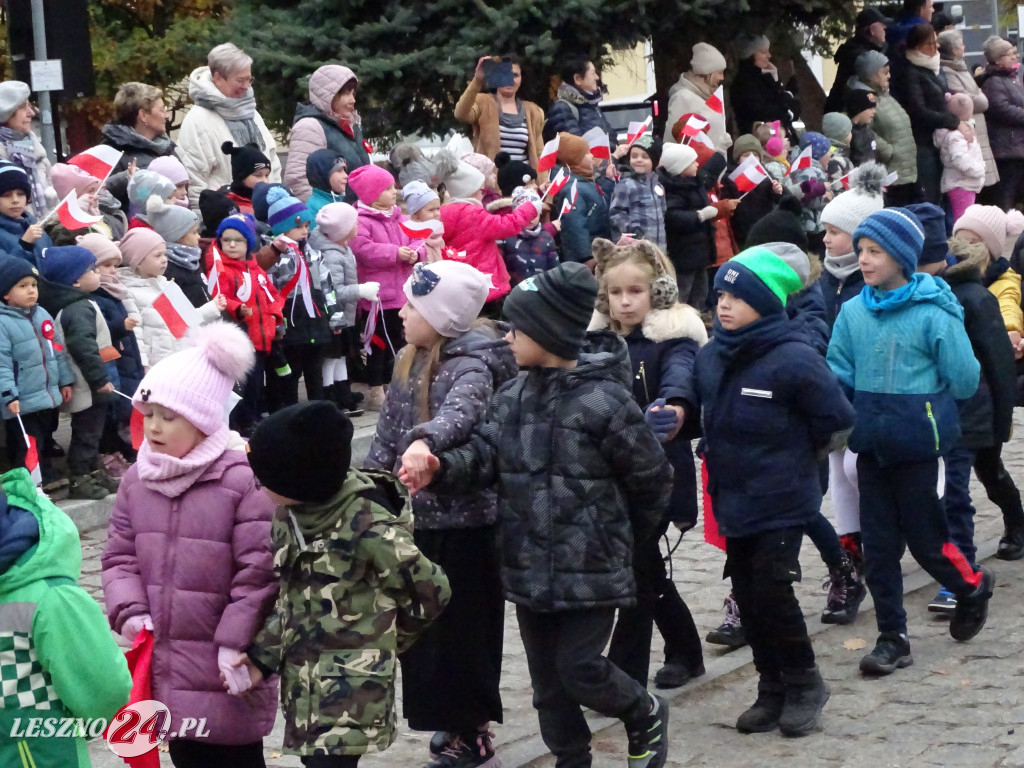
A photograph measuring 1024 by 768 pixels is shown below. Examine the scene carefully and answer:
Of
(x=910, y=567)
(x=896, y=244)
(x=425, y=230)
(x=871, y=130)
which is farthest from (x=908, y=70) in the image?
(x=896, y=244)

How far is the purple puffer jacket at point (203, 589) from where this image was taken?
4.56 metres

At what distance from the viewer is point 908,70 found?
16.7 meters

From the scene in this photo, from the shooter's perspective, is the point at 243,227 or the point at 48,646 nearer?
the point at 48,646

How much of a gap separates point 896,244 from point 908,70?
10928 mm

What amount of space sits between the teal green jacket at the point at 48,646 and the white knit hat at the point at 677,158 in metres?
9.74

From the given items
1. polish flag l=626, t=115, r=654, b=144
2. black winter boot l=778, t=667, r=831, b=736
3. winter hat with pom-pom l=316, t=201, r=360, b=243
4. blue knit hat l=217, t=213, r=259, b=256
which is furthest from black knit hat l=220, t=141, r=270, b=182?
black winter boot l=778, t=667, r=831, b=736

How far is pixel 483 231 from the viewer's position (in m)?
11.8

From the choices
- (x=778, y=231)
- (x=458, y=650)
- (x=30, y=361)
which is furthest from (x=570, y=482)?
(x=30, y=361)

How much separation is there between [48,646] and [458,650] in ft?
6.06

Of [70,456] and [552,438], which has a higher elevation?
[552,438]

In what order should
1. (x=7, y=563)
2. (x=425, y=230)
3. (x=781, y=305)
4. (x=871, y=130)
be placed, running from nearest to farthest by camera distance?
(x=7, y=563)
(x=781, y=305)
(x=425, y=230)
(x=871, y=130)

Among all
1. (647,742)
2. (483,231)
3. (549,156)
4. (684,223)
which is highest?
(549,156)

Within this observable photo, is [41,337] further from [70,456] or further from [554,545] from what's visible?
[554,545]

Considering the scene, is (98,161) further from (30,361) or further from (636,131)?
(636,131)
